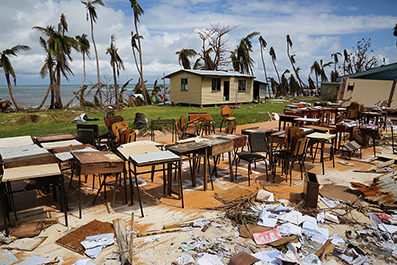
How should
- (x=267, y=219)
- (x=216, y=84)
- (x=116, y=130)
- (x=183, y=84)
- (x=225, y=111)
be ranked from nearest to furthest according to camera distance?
(x=267, y=219), (x=116, y=130), (x=225, y=111), (x=216, y=84), (x=183, y=84)

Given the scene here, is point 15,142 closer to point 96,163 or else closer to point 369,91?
point 96,163

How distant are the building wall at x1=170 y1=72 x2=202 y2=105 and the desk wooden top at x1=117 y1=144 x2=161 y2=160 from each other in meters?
17.3

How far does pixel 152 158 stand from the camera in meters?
4.43

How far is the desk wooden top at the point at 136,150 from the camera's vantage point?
482 cm

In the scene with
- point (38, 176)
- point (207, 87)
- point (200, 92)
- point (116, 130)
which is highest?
point (207, 87)

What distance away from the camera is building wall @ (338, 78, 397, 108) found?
61.8 feet

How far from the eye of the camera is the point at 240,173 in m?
6.75

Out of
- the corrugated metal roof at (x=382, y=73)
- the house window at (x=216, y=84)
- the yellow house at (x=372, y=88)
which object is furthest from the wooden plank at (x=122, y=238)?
the corrugated metal roof at (x=382, y=73)

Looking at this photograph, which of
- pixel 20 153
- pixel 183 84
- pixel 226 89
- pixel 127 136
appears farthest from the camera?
pixel 226 89

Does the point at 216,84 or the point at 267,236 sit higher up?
the point at 216,84

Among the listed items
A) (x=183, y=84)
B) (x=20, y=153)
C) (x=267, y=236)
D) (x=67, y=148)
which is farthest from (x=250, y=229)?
(x=183, y=84)

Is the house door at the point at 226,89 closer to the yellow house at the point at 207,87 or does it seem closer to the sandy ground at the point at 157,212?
the yellow house at the point at 207,87

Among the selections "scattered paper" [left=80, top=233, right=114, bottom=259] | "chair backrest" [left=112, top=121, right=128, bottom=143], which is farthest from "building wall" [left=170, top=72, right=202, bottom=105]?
"scattered paper" [left=80, top=233, right=114, bottom=259]

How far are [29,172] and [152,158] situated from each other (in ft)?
5.93
